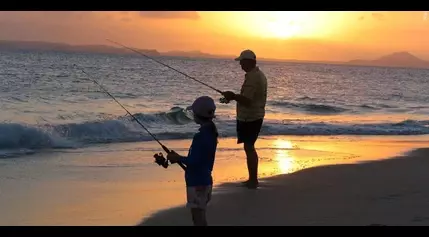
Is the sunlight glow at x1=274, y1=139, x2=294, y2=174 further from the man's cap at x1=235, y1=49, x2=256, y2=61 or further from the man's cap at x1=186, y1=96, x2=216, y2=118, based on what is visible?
the man's cap at x1=186, y1=96, x2=216, y2=118

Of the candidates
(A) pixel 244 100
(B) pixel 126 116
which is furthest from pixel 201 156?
(B) pixel 126 116

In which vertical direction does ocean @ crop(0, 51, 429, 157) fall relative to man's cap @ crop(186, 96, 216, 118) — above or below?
below

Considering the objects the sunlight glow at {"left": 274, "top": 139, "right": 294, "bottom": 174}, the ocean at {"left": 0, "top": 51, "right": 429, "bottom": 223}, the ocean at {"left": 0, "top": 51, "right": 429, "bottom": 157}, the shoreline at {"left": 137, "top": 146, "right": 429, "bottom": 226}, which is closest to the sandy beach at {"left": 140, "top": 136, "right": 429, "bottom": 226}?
the shoreline at {"left": 137, "top": 146, "right": 429, "bottom": 226}

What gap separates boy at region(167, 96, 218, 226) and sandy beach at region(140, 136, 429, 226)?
3.74 ft

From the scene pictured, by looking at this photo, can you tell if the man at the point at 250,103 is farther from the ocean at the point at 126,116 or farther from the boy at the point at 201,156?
the ocean at the point at 126,116

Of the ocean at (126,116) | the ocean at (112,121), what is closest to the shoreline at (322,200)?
the ocean at (112,121)

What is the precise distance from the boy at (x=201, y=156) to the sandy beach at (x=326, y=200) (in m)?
1.14

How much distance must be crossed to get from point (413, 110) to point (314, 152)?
1484 centimetres

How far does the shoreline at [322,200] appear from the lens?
4.74 meters

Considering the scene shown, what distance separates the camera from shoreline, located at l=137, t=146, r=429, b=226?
474 cm

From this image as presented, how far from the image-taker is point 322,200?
18.2ft
